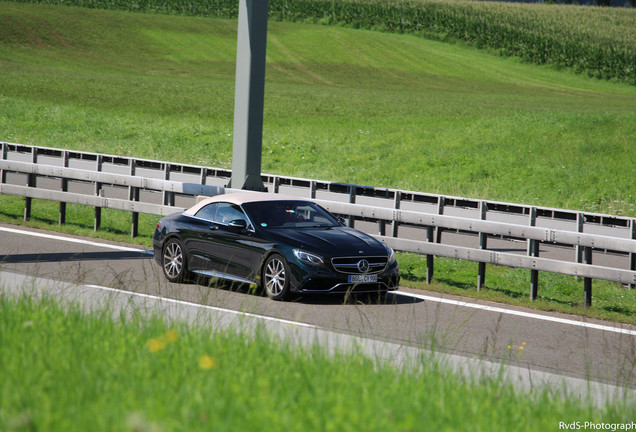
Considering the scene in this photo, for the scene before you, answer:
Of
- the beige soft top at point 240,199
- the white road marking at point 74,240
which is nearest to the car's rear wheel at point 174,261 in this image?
the beige soft top at point 240,199

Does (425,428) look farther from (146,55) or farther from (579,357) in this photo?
(146,55)

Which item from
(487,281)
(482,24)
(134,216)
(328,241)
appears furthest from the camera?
(482,24)

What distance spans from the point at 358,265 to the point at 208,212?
2554 mm

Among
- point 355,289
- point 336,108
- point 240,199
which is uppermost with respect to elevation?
point 336,108

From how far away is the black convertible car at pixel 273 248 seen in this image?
11.1 meters

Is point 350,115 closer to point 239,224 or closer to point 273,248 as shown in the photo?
point 239,224

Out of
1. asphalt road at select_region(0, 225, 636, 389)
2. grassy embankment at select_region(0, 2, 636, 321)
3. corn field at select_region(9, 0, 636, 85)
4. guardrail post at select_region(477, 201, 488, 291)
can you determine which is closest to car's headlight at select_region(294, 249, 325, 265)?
asphalt road at select_region(0, 225, 636, 389)

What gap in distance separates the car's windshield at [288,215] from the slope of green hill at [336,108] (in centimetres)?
1582

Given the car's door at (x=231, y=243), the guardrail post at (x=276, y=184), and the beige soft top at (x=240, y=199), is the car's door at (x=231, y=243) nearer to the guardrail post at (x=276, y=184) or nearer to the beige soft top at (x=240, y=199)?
the beige soft top at (x=240, y=199)

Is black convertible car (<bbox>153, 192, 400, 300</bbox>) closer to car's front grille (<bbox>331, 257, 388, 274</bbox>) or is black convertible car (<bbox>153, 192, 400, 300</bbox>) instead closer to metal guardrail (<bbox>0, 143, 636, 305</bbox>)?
car's front grille (<bbox>331, 257, 388, 274</bbox>)

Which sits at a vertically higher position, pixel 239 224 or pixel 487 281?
pixel 239 224

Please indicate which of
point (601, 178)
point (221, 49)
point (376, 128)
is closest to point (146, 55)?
point (221, 49)

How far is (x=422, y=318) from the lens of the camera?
10.4 meters

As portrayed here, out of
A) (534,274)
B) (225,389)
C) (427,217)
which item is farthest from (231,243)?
(225,389)
